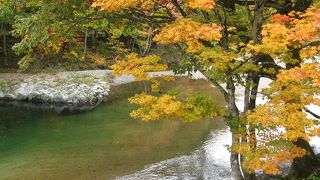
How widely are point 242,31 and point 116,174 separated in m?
5.73

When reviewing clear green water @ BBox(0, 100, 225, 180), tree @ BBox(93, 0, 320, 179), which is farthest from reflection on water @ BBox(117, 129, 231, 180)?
tree @ BBox(93, 0, 320, 179)

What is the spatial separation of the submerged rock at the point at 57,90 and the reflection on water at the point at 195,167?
9.53m

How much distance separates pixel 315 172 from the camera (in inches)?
397

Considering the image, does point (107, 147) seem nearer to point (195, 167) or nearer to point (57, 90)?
point (195, 167)

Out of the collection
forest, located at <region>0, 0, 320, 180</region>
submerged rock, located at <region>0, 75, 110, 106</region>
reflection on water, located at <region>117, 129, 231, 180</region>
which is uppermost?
forest, located at <region>0, 0, 320, 180</region>

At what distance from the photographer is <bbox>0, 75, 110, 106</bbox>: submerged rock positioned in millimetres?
21875

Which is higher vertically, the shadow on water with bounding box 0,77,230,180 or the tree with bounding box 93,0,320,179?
the tree with bounding box 93,0,320,179

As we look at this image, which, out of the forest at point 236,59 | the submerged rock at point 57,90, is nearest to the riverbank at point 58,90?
the submerged rock at point 57,90

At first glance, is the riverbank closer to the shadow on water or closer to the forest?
the shadow on water

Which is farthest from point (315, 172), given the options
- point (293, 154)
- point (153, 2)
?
Result: point (153, 2)

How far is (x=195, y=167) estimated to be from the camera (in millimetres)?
12523

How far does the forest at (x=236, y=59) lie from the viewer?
6859mm

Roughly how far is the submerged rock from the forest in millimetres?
11167

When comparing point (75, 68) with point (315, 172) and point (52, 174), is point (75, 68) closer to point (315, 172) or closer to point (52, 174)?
point (52, 174)
